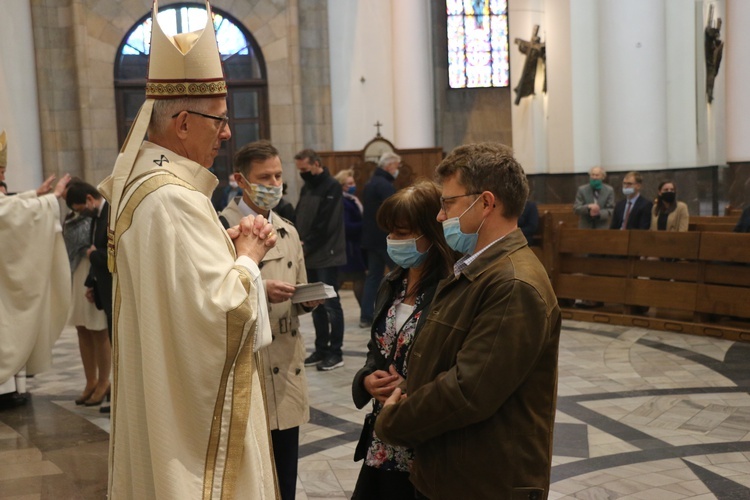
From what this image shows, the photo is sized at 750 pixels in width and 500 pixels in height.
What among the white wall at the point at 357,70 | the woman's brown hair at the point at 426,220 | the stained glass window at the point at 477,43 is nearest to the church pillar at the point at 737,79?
the white wall at the point at 357,70

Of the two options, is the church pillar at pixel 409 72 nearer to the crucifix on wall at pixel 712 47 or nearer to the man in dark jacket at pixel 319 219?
the crucifix on wall at pixel 712 47

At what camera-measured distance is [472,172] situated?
7.97 feet

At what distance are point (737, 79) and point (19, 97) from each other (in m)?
12.2

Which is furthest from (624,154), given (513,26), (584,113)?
(513,26)

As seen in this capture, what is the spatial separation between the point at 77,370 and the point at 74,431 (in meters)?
2.34

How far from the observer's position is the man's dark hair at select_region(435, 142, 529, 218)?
2.42 metres

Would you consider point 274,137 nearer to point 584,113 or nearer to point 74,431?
point 584,113

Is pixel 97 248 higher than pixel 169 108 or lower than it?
lower

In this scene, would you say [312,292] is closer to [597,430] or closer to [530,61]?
[597,430]

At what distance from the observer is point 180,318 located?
247cm

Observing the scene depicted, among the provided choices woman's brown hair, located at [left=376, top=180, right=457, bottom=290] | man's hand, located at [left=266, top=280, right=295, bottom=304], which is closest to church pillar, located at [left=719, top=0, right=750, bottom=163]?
woman's brown hair, located at [left=376, top=180, right=457, bottom=290]

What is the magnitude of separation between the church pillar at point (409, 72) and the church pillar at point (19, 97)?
6.49 meters

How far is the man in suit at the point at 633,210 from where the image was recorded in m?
10.1

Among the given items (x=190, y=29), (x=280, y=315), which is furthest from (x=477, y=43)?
(x=280, y=315)
